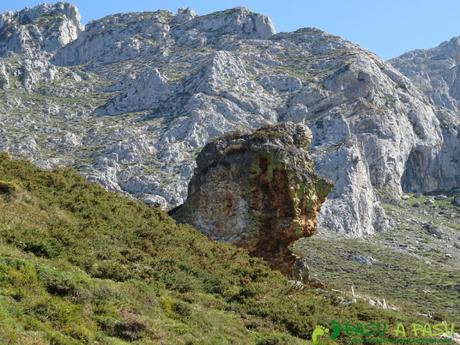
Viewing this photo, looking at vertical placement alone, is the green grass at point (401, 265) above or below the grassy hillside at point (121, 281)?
below

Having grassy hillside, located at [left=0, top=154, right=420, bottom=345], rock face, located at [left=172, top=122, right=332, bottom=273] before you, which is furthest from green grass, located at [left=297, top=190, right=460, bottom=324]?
grassy hillside, located at [left=0, top=154, right=420, bottom=345]

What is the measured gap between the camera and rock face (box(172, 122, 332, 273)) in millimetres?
40344

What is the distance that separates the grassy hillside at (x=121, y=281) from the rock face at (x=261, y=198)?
8.13 m

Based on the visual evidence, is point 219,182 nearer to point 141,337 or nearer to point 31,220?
point 31,220

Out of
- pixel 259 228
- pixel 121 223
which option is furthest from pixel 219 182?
pixel 121 223

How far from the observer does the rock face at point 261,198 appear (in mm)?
40344

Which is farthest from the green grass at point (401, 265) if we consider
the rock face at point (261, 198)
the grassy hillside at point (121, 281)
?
the grassy hillside at point (121, 281)

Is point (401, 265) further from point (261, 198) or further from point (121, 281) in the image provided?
point (121, 281)

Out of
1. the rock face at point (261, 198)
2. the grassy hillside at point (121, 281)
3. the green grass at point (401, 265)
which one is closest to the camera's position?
the grassy hillside at point (121, 281)

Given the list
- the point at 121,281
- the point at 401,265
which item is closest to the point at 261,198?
the point at 121,281

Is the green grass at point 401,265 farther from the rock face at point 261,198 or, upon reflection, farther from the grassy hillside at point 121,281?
the grassy hillside at point 121,281

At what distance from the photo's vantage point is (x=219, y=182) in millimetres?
42406

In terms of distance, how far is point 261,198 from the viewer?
41094mm

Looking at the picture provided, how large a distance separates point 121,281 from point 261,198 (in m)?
21.3
